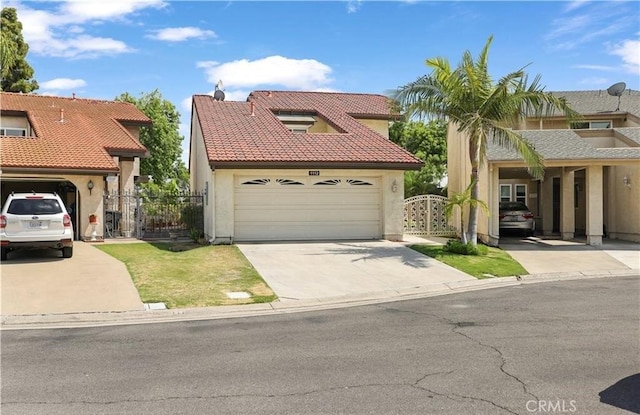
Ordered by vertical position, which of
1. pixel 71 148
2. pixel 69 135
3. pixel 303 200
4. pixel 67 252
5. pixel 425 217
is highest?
pixel 69 135

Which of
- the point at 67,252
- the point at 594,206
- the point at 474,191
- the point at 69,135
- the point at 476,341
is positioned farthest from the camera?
the point at 69,135

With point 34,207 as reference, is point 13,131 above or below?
above

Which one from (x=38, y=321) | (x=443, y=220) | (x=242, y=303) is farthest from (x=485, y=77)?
(x=38, y=321)

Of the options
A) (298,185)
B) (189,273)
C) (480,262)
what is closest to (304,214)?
(298,185)

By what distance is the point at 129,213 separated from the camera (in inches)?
834

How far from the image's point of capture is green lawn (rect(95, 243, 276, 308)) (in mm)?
10959

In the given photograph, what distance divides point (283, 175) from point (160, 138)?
95.9 ft

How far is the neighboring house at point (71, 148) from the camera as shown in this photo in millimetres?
19016

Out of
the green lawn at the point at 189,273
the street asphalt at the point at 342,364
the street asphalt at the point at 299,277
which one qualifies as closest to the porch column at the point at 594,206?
the street asphalt at the point at 299,277

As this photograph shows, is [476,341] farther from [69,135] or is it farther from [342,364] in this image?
[69,135]

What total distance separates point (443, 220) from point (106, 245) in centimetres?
1269

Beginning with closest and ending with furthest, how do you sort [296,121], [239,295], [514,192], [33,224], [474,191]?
[239,295], [33,224], [474,191], [296,121], [514,192]

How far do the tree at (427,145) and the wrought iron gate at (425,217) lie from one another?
11988 millimetres

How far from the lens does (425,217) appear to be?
72.2 feet
